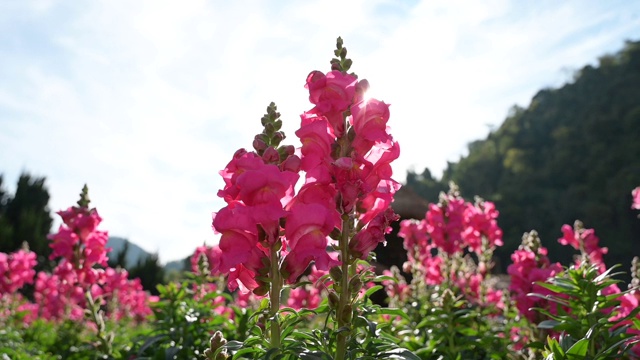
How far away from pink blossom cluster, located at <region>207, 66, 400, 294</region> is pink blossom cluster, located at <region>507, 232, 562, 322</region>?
1.83 m

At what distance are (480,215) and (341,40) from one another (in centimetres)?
399

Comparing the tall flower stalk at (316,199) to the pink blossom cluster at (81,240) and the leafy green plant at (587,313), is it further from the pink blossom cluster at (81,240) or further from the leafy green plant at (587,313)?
the pink blossom cluster at (81,240)

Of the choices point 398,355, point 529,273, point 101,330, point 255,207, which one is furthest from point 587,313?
point 101,330

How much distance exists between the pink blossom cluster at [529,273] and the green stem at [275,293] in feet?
7.07

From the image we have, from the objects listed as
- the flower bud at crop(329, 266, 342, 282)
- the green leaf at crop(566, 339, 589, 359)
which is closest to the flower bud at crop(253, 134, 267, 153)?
the flower bud at crop(329, 266, 342, 282)

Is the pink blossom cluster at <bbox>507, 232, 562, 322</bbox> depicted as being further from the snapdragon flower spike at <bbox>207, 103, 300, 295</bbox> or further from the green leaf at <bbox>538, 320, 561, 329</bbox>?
the snapdragon flower spike at <bbox>207, 103, 300, 295</bbox>

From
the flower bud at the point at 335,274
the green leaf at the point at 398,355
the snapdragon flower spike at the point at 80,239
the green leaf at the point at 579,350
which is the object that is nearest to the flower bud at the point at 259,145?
the flower bud at the point at 335,274

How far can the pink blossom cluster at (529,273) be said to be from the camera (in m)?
3.44

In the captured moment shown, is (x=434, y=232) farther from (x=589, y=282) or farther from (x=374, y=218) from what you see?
(x=374, y=218)

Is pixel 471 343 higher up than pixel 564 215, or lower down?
lower down

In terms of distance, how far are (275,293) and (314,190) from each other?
458mm

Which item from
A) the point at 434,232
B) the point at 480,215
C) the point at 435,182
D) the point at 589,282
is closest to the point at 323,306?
the point at 589,282

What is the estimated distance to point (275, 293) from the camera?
1.99 metres

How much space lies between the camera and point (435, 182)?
169 ft
